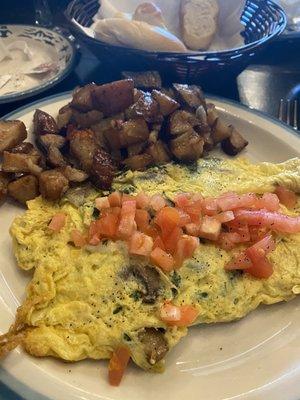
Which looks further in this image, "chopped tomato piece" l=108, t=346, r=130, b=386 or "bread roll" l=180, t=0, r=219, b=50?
"bread roll" l=180, t=0, r=219, b=50

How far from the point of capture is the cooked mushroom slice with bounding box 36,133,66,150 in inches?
101

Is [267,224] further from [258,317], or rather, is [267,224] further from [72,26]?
[72,26]

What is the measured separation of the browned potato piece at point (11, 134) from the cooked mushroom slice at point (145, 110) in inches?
22.6

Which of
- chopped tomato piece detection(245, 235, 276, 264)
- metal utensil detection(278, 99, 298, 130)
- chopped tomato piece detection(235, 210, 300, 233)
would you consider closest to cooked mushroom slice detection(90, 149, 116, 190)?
chopped tomato piece detection(235, 210, 300, 233)

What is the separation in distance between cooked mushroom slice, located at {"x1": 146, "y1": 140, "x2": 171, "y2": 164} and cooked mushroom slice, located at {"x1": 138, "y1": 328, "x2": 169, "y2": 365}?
1096 mm

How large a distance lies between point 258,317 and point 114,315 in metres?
0.66

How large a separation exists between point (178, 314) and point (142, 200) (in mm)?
566

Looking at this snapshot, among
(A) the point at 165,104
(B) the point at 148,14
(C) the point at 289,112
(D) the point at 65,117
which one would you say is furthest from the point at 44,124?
(C) the point at 289,112

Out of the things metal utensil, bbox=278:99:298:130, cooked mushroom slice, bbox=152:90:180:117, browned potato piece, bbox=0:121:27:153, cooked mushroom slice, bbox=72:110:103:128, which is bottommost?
metal utensil, bbox=278:99:298:130

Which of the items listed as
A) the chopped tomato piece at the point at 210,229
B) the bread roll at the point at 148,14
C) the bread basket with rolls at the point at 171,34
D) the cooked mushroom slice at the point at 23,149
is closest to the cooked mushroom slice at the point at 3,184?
the cooked mushroom slice at the point at 23,149

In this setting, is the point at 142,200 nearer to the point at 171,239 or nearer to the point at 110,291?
the point at 171,239

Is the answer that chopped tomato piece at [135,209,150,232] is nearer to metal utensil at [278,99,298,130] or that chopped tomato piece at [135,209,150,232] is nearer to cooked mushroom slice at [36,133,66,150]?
cooked mushroom slice at [36,133,66,150]

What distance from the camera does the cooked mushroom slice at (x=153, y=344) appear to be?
1.77m

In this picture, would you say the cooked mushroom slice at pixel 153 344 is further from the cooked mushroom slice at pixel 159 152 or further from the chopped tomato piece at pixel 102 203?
the cooked mushroom slice at pixel 159 152
